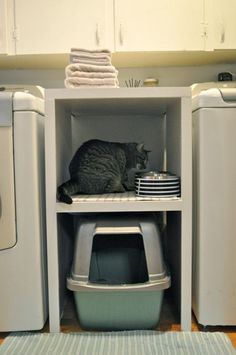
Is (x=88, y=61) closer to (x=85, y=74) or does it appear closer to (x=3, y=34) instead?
(x=85, y=74)

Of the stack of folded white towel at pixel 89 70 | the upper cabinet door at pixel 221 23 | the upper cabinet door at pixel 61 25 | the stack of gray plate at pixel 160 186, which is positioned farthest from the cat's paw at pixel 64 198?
the upper cabinet door at pixel 221 23

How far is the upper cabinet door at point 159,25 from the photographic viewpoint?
1.53m

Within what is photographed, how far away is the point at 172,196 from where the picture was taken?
3.45ft

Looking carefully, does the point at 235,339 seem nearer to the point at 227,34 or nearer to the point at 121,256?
the point at 121,256

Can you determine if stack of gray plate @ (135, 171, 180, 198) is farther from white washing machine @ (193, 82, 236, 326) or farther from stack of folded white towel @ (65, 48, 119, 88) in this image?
stack of folded white towel @ (65, 48, 119, 88)

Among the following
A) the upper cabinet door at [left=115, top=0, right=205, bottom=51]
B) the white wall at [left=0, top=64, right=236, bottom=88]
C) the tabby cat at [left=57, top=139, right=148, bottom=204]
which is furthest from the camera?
the white wall at [left=0, top=64, right=236, bottom=88]

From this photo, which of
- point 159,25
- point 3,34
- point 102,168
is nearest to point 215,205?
point 102,168

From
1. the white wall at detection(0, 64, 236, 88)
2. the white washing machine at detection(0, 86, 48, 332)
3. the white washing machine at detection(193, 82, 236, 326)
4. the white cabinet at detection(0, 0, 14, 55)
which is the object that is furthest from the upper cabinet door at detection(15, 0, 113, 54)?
the white washing machine at detection(193, 82, 236, 326)

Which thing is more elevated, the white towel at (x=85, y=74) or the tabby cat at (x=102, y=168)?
the white towel at (x=85, y=74)

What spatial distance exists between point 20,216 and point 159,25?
1.09 m

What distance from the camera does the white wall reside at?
176cm

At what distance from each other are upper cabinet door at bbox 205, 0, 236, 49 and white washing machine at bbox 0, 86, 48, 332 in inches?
37.5

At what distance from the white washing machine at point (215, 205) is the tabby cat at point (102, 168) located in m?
0.34

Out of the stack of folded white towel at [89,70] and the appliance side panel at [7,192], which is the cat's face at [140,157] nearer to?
the stack of folded white towel at [89,70]
